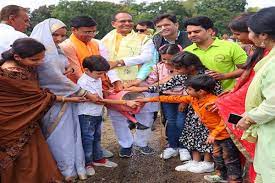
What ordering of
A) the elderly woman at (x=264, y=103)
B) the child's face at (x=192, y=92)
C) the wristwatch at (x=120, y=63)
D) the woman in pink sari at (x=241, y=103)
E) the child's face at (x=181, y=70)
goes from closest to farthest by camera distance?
the elderly woman at (x=264, y=103) < the woman in pink sari at (x=241, y=103) < the child's face at (x=192, y=92) < the child's face at (x=181, y=70) < the wristwatch at (x=120, y=63)

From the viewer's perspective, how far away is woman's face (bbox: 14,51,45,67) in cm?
361

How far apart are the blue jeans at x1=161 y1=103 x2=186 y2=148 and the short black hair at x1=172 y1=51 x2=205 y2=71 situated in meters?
0.70

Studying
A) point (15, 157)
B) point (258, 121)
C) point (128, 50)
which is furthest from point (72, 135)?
point (258, 121)

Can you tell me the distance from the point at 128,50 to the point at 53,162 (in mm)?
1798

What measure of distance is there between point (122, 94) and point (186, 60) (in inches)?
34.1

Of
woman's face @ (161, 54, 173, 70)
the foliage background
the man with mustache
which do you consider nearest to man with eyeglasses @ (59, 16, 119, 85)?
woman's face @ (161, 54, 173, 70)

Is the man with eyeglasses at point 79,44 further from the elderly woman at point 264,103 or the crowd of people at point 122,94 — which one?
the elderly woman at point 264,103

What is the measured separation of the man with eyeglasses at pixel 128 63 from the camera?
4.88 m

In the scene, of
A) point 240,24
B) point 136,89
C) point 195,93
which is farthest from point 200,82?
point 136,89

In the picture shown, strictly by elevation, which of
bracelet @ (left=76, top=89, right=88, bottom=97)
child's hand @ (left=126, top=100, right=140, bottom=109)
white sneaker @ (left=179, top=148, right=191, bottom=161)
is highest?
bracelet @ (left=76, top=89, right=88, bottom=97)

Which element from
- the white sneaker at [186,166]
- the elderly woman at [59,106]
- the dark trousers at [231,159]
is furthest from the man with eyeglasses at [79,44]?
the dark trousers at [231,159]

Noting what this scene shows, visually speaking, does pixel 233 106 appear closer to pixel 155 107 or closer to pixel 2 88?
pixel 155 107

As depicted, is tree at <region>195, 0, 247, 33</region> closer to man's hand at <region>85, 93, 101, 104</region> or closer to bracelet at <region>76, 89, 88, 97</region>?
man's hand at <region>85, 93, 101, 104</region>

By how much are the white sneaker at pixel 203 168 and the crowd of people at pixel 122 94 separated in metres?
0.01
